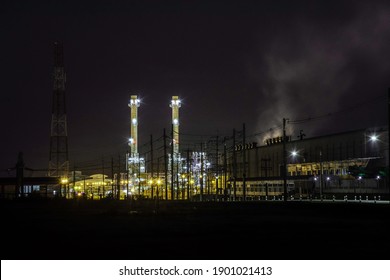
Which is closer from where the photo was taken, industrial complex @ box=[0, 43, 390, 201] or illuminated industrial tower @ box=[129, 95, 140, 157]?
industrial complex @ box=[0, 43, 390, 201]

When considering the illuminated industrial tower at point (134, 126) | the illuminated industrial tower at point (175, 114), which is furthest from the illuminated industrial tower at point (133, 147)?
the illuminated industrial tower at point (175, 114)

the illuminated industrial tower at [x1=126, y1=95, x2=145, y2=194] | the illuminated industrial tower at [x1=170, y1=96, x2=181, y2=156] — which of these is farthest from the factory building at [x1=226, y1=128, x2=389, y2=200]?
the illuminated industrial tower at [x1=126, y1=95, x2=145, y2=194]

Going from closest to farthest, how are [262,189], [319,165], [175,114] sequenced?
[319,165] < [262,189] < [175,114]

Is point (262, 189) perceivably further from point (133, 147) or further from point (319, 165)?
point (133, 147)

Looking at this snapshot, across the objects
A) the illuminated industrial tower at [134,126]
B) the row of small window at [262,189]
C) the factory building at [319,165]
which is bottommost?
the row of small window at [262,189]

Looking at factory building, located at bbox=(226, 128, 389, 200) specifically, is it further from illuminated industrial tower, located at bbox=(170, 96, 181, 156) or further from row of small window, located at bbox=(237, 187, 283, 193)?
illuminated industrial tower, located at bbox=(170, 96, 181, 156)

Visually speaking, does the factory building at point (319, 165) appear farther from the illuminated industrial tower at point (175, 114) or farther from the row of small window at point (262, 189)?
the illuminated industrial tower at point (175, 114)

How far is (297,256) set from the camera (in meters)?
16.3

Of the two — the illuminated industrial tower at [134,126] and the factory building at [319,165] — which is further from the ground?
the illuminated industrial tower at [134,126]

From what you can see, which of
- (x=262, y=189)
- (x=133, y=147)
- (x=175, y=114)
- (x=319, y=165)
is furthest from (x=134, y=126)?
(x=319, y=165)

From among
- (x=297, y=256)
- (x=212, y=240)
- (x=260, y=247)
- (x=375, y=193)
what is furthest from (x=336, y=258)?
(x=375, y=193)

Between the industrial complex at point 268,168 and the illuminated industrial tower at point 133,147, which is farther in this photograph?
the illuminated industrial tower at point 133,147

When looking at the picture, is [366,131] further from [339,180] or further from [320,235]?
[320,235]

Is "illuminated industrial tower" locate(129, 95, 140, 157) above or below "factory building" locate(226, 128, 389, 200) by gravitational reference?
above
